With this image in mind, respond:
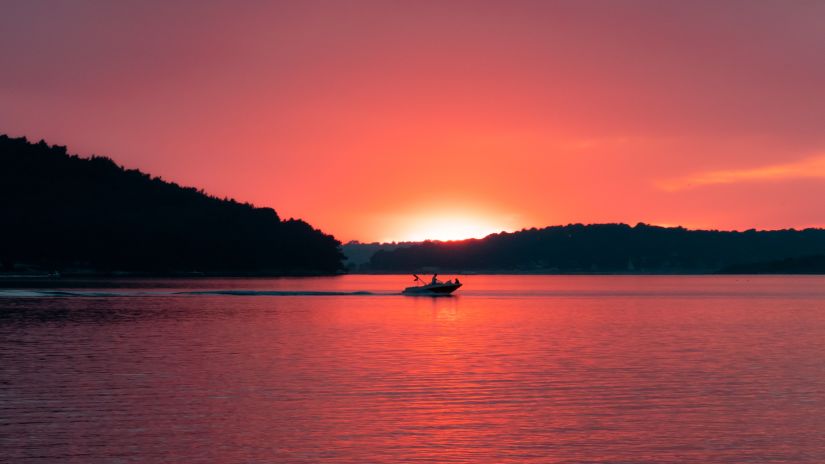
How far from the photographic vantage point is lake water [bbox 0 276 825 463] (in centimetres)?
3023

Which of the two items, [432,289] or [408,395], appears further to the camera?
[432,289]

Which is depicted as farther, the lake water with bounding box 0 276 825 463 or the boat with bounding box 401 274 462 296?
the boat with bounding box 401 274 462 296

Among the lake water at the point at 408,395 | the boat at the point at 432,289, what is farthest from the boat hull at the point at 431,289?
the lake water at the point at 408,395

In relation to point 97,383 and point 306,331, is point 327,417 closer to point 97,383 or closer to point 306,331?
point 97,383

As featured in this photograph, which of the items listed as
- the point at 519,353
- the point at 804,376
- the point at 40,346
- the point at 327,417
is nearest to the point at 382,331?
the point at 519,353

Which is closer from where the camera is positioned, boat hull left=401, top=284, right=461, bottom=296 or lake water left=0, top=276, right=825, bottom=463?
lake water left=0, top=276, right=825, bottom=463

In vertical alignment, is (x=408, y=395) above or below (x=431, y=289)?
below

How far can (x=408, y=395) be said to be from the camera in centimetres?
4181

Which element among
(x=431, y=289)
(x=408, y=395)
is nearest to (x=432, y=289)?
(x=431, y=289)

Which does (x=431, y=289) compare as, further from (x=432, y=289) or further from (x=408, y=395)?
(x=408, y=395)

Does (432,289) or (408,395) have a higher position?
(432,289)

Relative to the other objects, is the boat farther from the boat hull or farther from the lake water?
the lake water

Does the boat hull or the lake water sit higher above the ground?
the boat hull

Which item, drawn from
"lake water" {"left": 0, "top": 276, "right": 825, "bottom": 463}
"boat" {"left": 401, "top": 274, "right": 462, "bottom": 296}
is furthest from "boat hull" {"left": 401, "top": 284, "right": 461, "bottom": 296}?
"lake water" {"left": 0, "top": 276, "right": 825, "bottom": 463}
